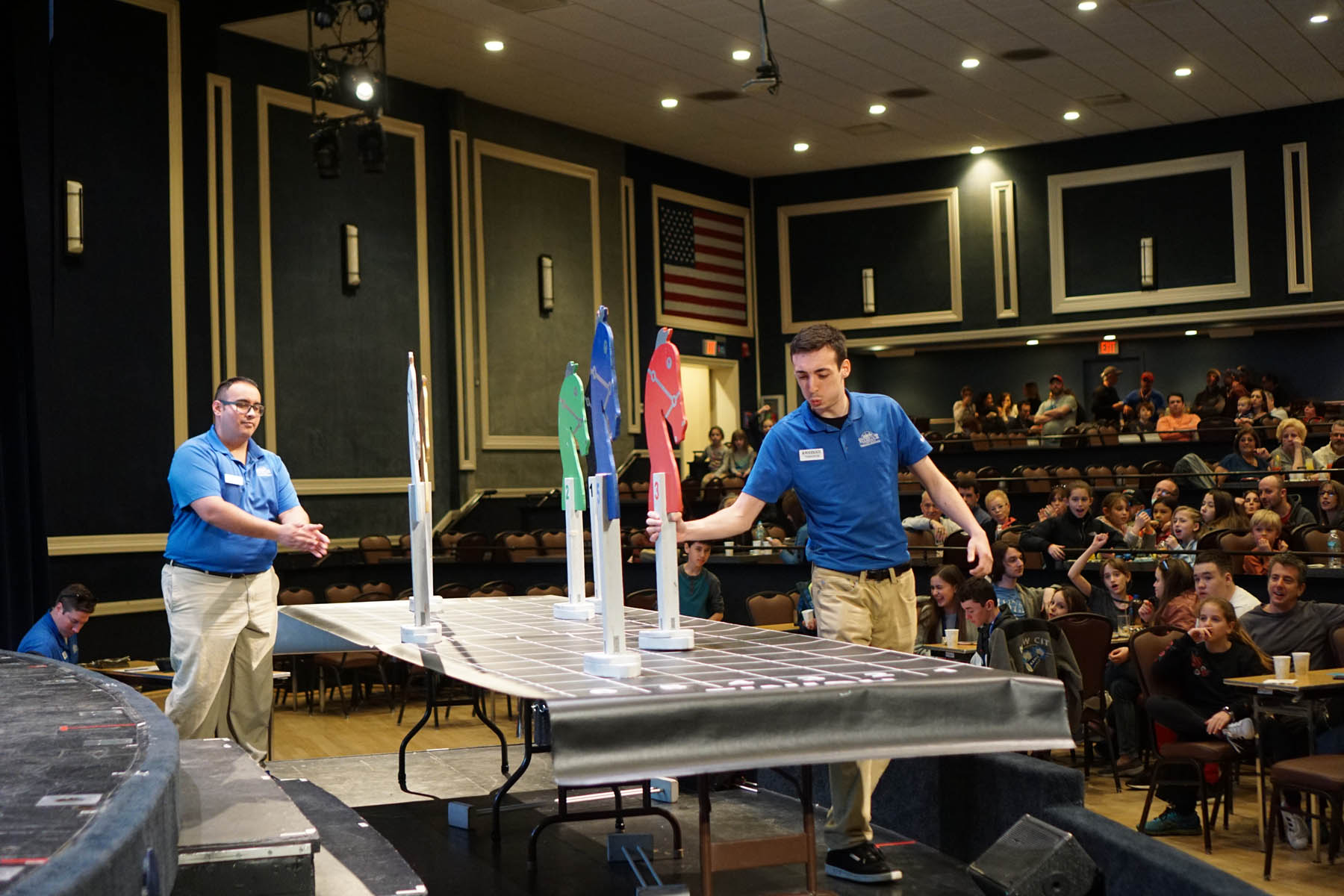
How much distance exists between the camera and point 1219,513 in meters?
8.82

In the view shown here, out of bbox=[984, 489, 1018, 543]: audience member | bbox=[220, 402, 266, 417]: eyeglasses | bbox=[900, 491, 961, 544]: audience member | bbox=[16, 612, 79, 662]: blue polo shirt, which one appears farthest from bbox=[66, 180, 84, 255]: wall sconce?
bbox=[984, 489, 1018, 543]: audience member

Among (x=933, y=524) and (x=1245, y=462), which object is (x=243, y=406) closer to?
(x=933, y=524)

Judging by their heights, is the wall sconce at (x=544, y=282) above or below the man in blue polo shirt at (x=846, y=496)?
above

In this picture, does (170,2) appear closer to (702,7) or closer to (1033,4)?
(702,7)

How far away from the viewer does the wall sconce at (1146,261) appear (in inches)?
631

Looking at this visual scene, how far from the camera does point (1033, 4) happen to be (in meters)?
11.8

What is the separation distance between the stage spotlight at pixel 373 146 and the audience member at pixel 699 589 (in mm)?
4685

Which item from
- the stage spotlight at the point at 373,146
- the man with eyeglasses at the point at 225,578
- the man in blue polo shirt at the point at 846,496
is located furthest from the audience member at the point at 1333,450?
the man with eyeglasses at the point at 225,578

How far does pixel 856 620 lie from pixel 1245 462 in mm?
8986

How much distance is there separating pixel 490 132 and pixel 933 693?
1274cm

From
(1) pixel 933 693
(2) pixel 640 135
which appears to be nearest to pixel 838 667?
(1) pixel 933 693

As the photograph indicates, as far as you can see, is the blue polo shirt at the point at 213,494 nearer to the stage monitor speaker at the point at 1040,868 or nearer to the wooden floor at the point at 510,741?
the wooden floor at the point at 510,741

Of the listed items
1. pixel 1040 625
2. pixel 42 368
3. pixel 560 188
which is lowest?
pixel 1040 625

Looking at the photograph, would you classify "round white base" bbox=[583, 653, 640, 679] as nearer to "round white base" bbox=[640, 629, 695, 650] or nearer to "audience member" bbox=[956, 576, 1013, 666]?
"round white base" bbox=[640, 629, 695, 650]
